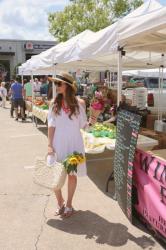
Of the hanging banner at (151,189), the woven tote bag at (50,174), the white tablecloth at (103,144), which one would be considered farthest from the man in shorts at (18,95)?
the hanging banner at (151,189)

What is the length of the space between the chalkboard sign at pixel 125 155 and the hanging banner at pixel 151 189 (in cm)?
12

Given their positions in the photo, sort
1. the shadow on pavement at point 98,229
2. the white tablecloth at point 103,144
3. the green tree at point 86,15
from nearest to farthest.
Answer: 1. the shadow on pavement at point 98,229
2. the white tablecloth at point 103,144
3. the green tree at point 86,15

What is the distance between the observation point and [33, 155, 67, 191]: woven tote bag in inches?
164

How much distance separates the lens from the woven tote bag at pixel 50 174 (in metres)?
4.16

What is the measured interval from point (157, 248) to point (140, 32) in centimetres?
256

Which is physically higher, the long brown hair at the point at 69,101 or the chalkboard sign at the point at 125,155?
the long brown hair at the point at 69,101

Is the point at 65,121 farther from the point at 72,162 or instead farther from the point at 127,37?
the point at 127,37

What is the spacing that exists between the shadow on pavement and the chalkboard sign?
0.26 metres

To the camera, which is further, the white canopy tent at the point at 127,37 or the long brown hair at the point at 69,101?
the white canopy tent at the point at 127,37

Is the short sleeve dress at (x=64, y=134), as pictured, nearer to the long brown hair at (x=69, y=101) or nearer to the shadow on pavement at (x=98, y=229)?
the long brown hair at (x=69, y=101)

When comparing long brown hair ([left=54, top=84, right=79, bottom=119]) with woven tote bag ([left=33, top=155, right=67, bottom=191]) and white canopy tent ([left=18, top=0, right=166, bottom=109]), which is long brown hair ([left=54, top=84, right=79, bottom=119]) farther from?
white canopy tent ([left=18, top=0, right=166, bottom=109])

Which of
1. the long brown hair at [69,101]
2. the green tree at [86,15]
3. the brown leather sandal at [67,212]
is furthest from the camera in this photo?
the green tree at [86,15]

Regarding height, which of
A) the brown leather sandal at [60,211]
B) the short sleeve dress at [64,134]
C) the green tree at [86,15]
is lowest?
the brown leather sandal at [60,211]

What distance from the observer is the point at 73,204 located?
4809 mm
